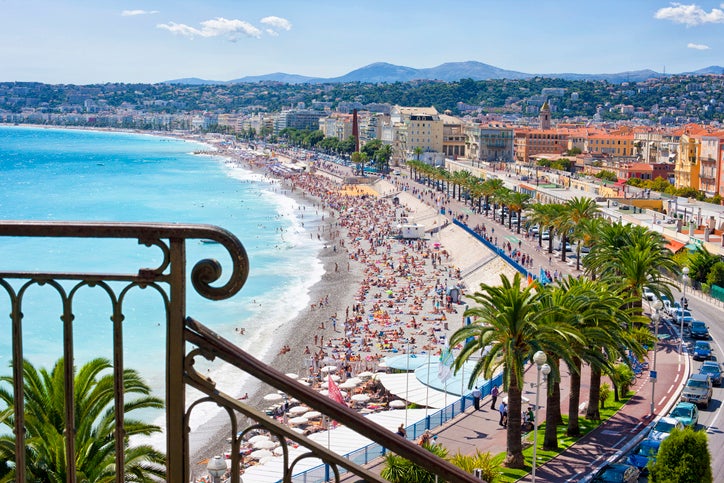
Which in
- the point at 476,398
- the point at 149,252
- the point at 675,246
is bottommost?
the point at 149,252

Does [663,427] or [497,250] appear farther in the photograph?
[497,250]

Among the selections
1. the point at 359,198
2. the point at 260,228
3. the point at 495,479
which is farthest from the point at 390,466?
the point at 359,198

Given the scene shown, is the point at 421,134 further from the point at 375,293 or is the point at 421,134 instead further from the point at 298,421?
the point at 298,421

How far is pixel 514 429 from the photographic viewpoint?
1672 centimetres

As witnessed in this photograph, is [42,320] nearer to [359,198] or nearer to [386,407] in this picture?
[386,407]

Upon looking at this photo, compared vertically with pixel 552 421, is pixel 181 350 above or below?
above

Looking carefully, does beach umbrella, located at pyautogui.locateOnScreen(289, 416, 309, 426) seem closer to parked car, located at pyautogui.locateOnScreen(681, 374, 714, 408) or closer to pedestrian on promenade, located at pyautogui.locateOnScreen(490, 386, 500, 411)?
pedestrian on promenade, located at pyautogui.locateOnScreen(490, 386, 500, 411)

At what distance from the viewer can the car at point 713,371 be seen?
2327 centimetres

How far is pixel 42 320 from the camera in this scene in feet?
125

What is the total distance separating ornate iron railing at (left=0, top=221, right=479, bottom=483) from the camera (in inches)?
102

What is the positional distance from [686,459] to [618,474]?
248cm

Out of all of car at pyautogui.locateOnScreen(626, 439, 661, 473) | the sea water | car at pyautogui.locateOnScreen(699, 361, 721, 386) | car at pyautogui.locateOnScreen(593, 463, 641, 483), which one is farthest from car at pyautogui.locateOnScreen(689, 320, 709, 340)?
the sea water

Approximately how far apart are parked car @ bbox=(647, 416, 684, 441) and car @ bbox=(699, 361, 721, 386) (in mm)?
5104

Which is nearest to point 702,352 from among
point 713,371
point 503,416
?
point 713,371
